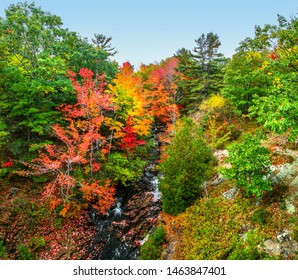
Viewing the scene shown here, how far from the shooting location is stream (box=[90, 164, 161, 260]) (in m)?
13.4

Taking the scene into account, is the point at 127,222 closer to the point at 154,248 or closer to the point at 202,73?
the point at 154,248

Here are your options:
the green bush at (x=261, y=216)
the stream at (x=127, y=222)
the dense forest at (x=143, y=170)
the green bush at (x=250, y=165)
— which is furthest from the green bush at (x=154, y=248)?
the green bush at (x=250, y=165)

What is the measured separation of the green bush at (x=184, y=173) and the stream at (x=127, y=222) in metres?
2.90

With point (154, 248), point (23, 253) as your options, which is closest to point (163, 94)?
point (154, 248)

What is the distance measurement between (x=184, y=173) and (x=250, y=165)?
3.92 m

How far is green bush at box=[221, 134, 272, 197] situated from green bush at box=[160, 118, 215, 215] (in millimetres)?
2519

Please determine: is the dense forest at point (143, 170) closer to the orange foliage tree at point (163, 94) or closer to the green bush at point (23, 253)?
the green bush at point (23, 253)

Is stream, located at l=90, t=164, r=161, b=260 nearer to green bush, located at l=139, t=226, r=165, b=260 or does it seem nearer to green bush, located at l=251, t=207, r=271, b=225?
green bush, located at l=139, t=226, r=165, b=260

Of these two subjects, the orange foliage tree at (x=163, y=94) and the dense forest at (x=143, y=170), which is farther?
the orange foliage tree at (x=163, y=94)

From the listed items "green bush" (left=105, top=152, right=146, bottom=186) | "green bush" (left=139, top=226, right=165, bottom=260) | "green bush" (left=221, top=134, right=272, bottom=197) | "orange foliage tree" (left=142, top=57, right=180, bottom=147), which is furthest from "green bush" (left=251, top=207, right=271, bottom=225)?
"orange foliage tree" (left=142, top=57, right=180, bottom=147)

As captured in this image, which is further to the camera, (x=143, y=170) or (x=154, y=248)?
(x=143, y=170)

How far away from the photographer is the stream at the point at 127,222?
13.4 meters

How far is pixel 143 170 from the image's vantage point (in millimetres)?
21844

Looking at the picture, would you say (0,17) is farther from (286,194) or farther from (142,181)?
(286,194)
